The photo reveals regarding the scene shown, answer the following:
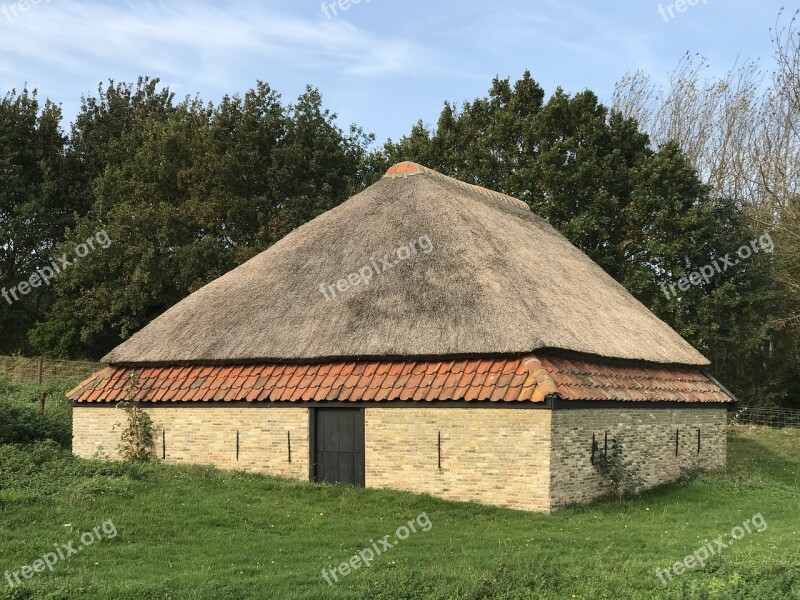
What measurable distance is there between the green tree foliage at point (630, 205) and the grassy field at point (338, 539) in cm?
1294

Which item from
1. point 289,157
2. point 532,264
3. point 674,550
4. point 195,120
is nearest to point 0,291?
point 195,120

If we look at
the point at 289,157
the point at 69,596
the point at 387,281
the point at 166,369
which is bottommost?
the point at 69,596

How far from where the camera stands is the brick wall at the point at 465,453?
574 inches

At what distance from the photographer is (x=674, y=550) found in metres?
11.8

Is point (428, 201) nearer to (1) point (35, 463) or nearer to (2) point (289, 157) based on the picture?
(1) point (35, 463)

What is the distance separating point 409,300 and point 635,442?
5.59m

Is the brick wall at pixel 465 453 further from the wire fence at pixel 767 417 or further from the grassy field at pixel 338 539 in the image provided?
the wire fence at pixel 767 417

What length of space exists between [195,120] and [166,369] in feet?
70.3

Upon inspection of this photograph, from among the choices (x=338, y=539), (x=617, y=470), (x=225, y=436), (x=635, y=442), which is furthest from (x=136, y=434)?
(x=635, y=442)

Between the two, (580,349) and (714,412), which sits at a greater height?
(580,349)

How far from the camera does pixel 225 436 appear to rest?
17.6 meters

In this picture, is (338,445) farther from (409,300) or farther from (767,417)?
(767,417)

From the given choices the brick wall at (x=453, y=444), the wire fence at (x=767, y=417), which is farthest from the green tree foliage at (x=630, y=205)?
the brick wall at (x=453, y=444)

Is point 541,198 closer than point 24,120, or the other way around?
point 541,198
